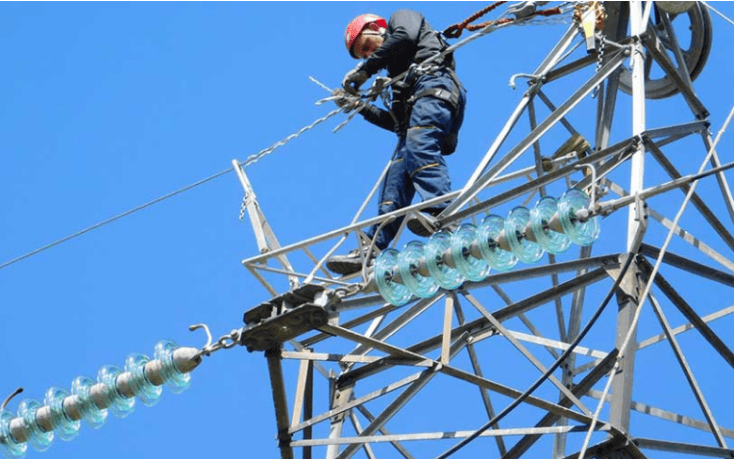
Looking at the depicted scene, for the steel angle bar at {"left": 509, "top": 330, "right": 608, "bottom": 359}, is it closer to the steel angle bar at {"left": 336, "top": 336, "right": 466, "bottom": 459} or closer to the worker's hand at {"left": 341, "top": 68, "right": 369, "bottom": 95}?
the steel angle bar at {"left": 336, "top": 336, "right": 466, "bottom": 459}

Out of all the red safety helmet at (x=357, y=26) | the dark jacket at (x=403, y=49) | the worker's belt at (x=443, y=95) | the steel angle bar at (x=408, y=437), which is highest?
the red safety helmet at (x=357, y=26)

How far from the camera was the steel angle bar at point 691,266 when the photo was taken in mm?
19344

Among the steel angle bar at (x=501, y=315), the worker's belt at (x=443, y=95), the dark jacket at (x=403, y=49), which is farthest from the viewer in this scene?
the dark jacket at (x=403, y=49)

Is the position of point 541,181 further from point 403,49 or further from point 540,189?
point 403,49

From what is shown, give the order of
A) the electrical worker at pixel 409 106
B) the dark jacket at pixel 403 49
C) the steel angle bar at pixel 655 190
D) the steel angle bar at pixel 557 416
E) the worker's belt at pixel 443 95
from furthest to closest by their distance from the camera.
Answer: the dark jacket at pixel 403 49 < the worker's belt at pixel 443 95 < the electrical worker at pixel 409 106 < the steel angle bar at pixel 557 416 < the steel angle bar at pixel 655 190

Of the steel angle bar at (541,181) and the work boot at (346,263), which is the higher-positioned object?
the work boot at (346,263)

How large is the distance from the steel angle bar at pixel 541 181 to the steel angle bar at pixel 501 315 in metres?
0.97

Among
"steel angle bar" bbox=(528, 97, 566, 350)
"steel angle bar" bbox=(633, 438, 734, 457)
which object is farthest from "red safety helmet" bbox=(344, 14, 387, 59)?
"steel angle bar" bbox=(633, 438, 734, 457)

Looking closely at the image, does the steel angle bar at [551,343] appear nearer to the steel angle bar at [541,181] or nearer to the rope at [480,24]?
the steel angle bar at [541,181]

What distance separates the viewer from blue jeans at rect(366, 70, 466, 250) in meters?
21.4

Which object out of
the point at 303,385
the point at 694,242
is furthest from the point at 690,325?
the point at 303,385

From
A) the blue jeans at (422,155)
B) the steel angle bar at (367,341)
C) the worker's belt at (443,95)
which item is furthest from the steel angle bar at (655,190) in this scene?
the worker's belt at (443,95)

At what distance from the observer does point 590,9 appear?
22.0 meters

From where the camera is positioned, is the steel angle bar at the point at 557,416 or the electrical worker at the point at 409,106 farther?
the electrical worker at the point at 409,106
